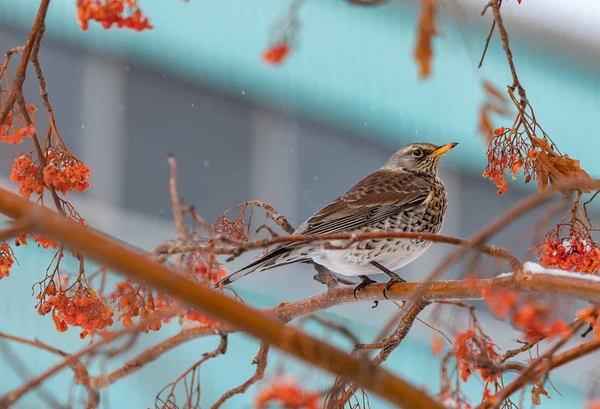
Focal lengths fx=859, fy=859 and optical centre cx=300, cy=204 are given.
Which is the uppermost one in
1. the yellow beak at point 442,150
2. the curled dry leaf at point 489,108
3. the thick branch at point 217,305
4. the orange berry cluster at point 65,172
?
the yellow beak at point 442,150

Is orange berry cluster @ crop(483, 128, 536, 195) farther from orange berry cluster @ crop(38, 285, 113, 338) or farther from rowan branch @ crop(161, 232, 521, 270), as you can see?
orange berry cluster @ crop(38, 285, 113, 338)

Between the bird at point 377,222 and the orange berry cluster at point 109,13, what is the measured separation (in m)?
0.44

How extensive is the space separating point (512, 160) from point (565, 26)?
1995 millimetres

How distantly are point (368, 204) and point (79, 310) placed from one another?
0.73 metres

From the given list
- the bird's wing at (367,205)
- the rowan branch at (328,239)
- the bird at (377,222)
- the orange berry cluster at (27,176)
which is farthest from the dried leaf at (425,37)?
the bird's wing at (367,205)

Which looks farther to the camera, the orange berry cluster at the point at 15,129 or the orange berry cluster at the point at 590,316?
the orange berry cluster at the point at 15,129

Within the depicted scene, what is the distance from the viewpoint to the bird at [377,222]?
56.5 inches

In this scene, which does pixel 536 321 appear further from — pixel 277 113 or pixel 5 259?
pixel 277 113

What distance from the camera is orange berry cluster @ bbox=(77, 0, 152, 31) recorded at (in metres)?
0.89

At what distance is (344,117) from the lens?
338cm

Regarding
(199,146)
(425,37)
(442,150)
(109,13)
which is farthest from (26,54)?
(199,146)

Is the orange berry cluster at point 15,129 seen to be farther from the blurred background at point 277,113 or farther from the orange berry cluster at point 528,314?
the blurred background at point 277,113

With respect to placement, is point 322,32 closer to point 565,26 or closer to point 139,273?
point 565,26

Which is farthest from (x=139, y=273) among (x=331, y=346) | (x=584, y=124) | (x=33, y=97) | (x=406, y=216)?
(x=584, y=124)
